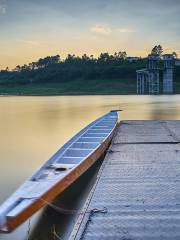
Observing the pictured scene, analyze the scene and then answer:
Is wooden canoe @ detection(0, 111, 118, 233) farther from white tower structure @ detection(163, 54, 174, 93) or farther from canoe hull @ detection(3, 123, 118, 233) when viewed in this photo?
white tower structure @ detection(163, 54, 174, 93)

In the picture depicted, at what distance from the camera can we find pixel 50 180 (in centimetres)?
721

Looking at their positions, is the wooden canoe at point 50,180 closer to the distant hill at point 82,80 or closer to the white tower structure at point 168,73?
the white tower structure at point 168,73

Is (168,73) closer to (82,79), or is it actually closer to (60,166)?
(82,79)

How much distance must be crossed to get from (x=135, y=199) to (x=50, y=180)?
1.65m

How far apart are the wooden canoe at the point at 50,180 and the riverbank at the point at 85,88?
8494cm

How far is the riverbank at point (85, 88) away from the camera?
9850 cm

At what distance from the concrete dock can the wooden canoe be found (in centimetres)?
54

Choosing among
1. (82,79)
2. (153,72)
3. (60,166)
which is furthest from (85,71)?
(60,166)

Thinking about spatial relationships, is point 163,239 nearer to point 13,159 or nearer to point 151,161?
point 151,161

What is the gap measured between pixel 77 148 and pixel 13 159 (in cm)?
340

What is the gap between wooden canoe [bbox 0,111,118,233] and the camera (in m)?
5.58

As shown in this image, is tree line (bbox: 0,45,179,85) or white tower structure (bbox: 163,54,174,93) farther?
tree line (bbox: 0,45,179,85)

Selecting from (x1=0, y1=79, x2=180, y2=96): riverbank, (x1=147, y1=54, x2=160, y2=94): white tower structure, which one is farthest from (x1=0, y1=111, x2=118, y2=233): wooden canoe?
(x1=0, y1=79, x2=180, y2=96): riverbank

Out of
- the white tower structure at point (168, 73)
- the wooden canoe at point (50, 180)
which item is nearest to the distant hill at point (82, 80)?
the white tower structure at point (168, 73)
